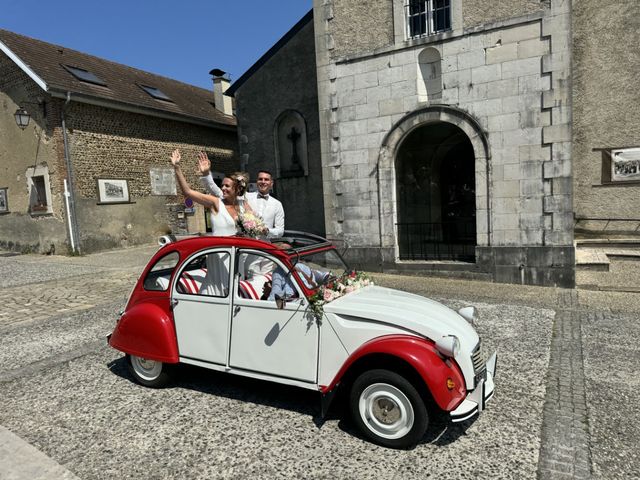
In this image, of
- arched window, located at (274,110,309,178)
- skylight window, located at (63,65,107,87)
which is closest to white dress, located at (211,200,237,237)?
arched window, located at (274,110,309,178)

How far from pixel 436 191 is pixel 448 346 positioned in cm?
1021

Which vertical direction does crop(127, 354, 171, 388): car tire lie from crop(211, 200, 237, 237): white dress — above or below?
below

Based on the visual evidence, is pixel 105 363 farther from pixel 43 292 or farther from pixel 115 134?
pixel 115 134

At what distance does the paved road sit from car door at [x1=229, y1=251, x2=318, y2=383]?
17.9 inches

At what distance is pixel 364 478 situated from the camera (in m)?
2.75

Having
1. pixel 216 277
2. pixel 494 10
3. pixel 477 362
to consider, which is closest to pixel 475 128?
pixel 494 10

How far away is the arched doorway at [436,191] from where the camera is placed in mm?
11148

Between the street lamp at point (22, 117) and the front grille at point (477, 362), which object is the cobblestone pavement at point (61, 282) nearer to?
the street lamp at point (22, 117)

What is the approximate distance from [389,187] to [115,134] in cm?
1082

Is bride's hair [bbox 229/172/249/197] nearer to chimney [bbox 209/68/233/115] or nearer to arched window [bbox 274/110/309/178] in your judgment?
arched window [bbox 274/110/309/178]

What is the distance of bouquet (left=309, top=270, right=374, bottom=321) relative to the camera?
3281 millimetres

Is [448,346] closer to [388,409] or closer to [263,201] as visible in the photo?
[388,409]

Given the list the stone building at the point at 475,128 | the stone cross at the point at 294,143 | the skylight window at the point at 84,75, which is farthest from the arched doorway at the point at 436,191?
the skylight window at the point at 84,75

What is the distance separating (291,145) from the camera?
12938 mm
